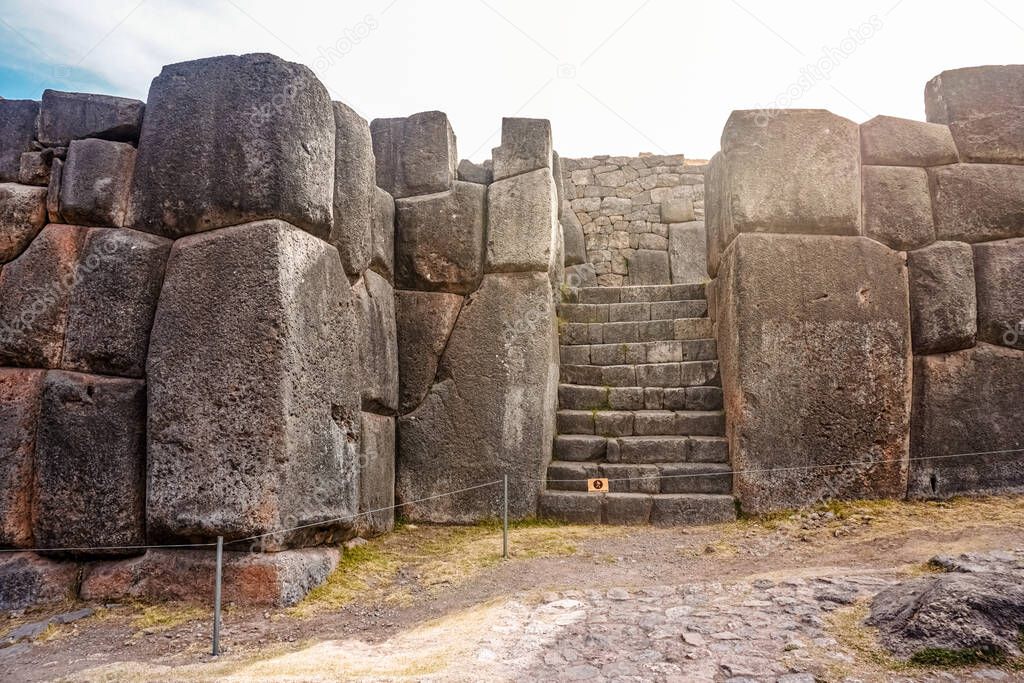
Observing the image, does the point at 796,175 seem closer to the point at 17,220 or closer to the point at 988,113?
the point at 988,113

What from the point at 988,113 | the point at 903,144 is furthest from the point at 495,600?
the point at 988,113

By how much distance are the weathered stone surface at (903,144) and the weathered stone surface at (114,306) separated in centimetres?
495

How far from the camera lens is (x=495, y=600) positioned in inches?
143

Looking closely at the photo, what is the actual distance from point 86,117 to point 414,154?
7.44 ft

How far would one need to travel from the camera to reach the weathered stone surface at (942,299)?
5242 mm

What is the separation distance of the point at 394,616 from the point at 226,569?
0.87 meters

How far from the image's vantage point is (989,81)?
5551 mm

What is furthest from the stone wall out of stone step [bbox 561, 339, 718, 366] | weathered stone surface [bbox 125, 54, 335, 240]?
weathered stone surface [bbox 125, 54, 335, 240]

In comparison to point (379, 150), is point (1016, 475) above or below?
below

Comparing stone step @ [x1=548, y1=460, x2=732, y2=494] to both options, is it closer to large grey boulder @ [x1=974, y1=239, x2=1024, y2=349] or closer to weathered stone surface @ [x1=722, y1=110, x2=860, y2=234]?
weathered stone surface @ [x1=722, y1=110, x2=860, y2=234]

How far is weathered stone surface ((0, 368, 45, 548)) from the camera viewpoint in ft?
12.8

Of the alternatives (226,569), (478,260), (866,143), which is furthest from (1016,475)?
(226,569)

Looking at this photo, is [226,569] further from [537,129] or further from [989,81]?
[989,81]

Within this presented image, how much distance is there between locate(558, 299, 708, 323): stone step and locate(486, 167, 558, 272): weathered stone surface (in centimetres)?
130
